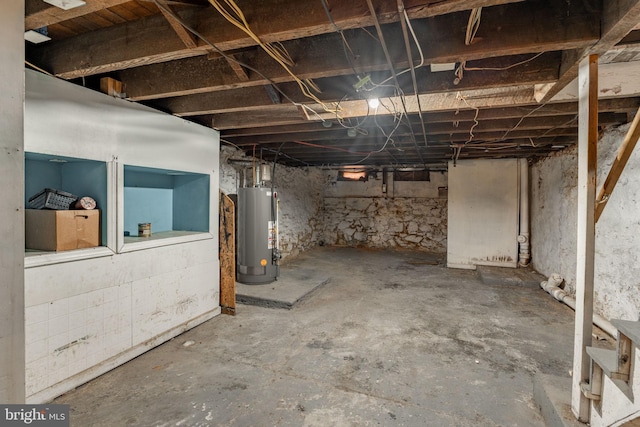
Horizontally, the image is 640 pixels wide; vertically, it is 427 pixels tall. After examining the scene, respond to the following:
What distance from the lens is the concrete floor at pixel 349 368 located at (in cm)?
165

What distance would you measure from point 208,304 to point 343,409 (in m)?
1.82

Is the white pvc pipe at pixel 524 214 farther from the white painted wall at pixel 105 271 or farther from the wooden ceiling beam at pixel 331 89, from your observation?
the white painted wall at pixel 105 271

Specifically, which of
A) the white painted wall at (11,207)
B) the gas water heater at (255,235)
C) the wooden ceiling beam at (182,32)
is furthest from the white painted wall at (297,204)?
the white painted wall at (11,207)

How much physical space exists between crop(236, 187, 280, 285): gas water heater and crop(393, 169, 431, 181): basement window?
3.96 m

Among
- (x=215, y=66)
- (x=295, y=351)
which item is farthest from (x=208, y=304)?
(x=215, y=66)

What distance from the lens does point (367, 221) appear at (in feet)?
23.6

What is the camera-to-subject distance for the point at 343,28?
132cm

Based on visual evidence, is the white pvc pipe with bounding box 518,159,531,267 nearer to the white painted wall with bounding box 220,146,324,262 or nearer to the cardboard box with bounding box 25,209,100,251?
the white painted wall with bounding box 220,146,324,262

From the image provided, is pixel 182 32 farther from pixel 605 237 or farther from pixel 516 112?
pixel 605 237

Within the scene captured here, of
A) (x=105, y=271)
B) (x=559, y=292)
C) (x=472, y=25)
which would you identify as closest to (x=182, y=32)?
(x=472, y=25)

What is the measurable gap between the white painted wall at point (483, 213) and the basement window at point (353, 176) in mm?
2289

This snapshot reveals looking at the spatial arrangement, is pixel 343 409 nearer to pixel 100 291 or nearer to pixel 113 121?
pixel 100 291

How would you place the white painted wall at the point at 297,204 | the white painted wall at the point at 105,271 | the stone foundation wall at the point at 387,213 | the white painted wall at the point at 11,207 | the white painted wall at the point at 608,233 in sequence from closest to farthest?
the white painted wall at the point at 11,207 → the white painted wall at the point at 105,271 → the white painted wall at the point at 608,233 → the white painted wall at the point at 297,204 → the stone foundation wall at the point at 387,213

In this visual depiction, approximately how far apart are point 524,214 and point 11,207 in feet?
19.1
